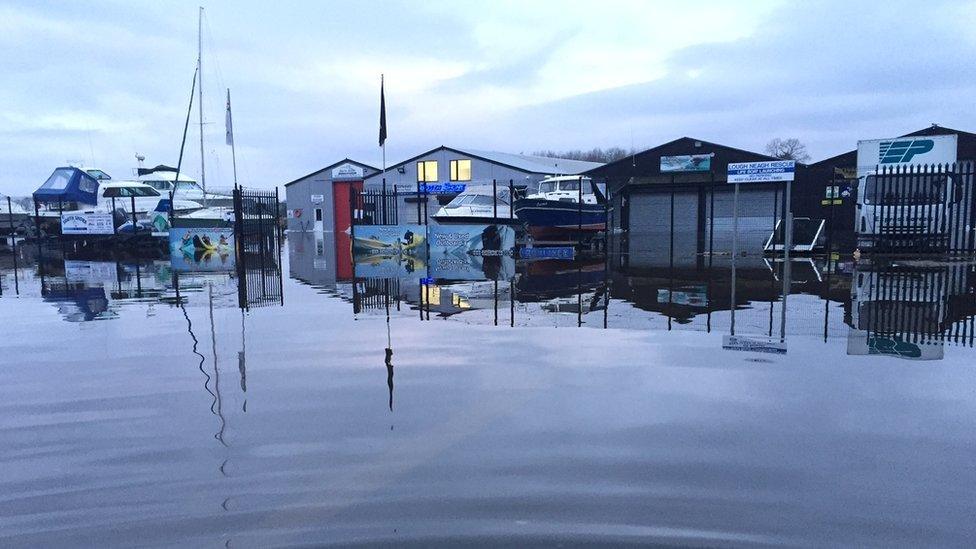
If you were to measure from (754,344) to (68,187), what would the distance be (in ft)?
102

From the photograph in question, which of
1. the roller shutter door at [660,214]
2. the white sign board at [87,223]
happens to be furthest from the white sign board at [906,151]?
the white sign board at [87,223]

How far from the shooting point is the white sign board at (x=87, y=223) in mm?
24719

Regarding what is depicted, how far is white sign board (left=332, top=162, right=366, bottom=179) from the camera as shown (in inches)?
1905

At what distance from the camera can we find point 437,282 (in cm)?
1371

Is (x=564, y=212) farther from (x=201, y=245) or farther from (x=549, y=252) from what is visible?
(x=201, y=245)

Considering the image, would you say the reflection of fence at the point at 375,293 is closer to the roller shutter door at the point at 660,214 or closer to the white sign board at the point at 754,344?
the white sign board at the point at 754,344

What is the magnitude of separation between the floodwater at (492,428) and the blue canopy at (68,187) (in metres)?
23.2

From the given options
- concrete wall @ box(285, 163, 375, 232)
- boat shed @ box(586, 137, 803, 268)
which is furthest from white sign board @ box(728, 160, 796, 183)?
concrete wall @ box(285, 163, 375, 232)

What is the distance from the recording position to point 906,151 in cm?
1842

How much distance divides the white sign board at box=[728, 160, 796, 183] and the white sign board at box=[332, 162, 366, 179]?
38.3 metres

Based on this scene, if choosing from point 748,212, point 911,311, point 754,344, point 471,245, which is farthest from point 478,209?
point 748,212

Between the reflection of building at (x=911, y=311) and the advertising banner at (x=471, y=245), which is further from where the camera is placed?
the advertising banner at (x=471, y=245)

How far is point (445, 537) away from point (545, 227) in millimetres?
20946

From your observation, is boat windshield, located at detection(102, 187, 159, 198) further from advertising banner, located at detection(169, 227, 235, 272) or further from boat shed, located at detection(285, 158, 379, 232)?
boat shed, located at detection(285, 158, 379, 232)
